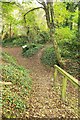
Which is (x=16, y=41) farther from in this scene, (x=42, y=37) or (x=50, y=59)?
(x=50, y=59)

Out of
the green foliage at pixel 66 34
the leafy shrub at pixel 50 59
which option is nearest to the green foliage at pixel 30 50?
the leafy shrub at pixel 50 59

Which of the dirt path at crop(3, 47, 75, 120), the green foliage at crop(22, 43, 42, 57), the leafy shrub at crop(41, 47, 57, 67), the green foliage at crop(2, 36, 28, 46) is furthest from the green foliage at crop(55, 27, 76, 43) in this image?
the green foliage at crop(2, 36, 28, 46)

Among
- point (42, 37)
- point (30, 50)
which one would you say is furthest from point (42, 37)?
point (30, 50)

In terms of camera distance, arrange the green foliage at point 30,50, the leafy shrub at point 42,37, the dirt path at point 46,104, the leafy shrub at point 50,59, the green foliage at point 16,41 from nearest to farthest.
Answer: the dirt path at point 46,104 → the leafy shrub at point 50,59 → the green foliage at point 30,50 → the leafy shrub at point 42,37 → the green foliage at point 16,41

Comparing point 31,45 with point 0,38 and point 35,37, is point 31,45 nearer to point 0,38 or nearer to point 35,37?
point 35,37

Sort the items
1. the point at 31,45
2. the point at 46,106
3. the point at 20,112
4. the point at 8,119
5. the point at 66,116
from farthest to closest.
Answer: the point at 31,45
the point at 46,106
the point at 66,116
the point at 20,112
the point at 8,119

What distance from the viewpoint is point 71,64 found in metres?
13.0

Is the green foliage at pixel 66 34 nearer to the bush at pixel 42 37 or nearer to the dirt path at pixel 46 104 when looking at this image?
the bush at pixel 42 37

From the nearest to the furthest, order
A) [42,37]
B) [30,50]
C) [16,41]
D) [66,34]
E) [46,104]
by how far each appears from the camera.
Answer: [46,104] → [66,34] → [30,50] → [42,37] → [16,41]

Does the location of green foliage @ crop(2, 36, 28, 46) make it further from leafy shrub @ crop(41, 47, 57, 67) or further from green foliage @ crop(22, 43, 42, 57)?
leafy shrub @ crop(41, 47, 57, 67)

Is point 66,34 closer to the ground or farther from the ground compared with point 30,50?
farther from the ground

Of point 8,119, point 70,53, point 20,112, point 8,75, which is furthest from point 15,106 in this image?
point 70,53

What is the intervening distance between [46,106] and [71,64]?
731cm

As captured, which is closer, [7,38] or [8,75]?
[8,75]
